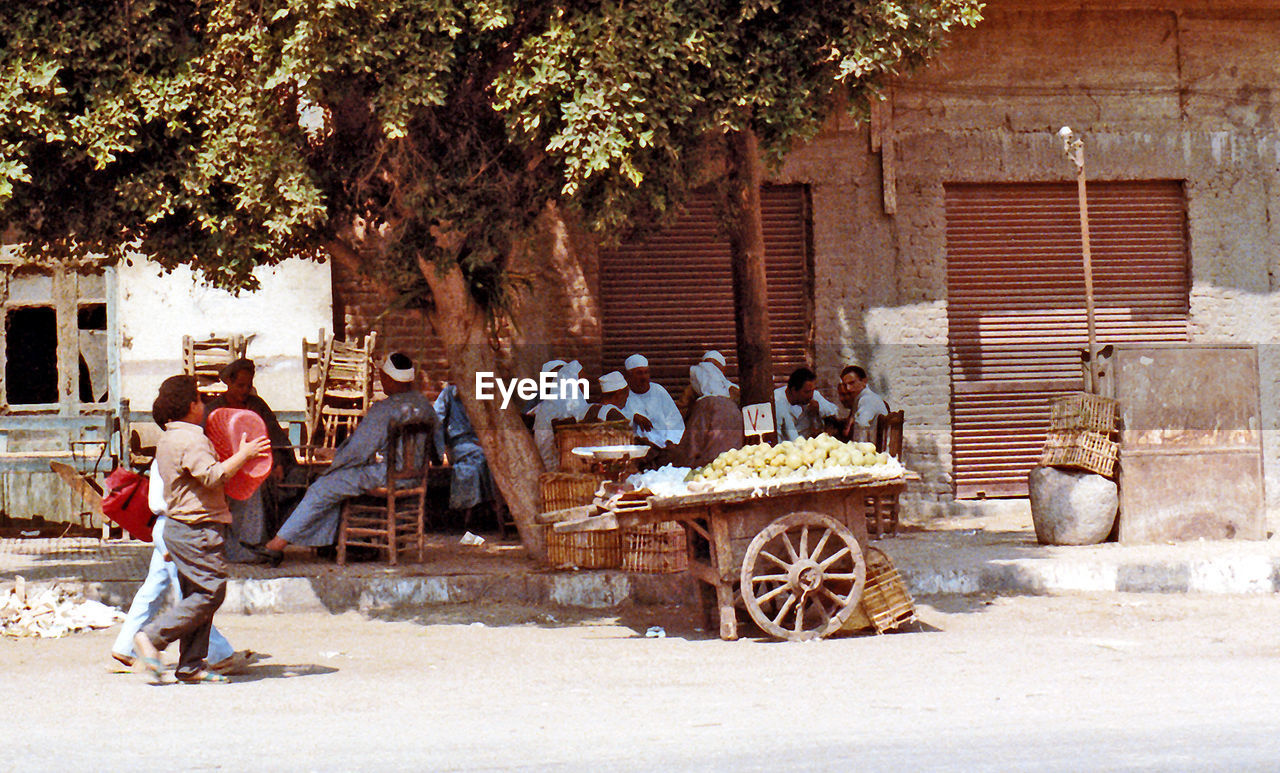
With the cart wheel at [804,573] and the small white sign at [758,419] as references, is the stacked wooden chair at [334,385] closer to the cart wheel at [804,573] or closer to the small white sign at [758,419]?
the small white sign at [758,419]

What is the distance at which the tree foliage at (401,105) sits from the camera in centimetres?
734

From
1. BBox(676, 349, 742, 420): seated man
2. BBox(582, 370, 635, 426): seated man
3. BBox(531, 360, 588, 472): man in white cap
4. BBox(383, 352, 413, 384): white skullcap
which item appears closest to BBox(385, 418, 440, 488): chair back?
BBox(383, 352, 413, 384): white skullcap

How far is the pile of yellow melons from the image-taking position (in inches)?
294

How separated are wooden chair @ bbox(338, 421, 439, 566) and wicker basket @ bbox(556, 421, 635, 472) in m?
1.00

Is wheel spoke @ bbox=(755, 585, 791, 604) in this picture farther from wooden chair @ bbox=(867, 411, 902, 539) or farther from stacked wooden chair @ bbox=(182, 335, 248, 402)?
stacked wooden chair @ bbox=(182, 335, 248, 402)

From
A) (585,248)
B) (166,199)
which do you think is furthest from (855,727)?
(585,248)

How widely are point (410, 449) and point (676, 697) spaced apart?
4.23 meters

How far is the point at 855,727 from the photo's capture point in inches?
211

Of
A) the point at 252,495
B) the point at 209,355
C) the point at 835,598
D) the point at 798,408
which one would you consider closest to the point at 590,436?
the point at 252,495

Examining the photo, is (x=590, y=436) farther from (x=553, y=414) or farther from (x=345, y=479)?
(x=553, y=414)

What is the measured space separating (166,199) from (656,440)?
14.9ft

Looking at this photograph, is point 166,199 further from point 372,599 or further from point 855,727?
point 855,727

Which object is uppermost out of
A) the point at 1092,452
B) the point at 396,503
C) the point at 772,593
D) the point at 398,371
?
the point at 398,371

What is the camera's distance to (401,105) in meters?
7.38
